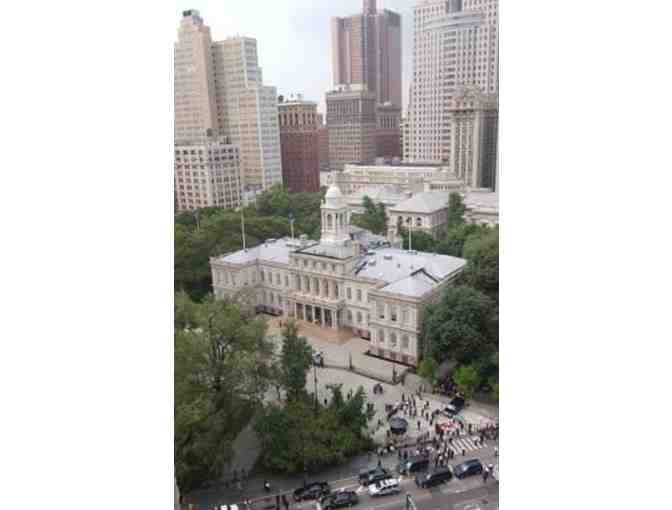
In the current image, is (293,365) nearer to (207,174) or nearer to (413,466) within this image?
(413,466)

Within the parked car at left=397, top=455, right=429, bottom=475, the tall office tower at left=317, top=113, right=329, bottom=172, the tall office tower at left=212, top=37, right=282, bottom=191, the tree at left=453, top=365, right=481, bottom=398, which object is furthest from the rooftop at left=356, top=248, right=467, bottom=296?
the tall office tower at left=212, top=37, right=282, bottom=191

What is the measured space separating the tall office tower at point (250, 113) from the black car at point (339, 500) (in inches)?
1114

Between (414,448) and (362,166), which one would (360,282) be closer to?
(414,448)

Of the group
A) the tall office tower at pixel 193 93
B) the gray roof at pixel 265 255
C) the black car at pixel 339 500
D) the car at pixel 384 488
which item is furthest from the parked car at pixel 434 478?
the tall office tower at pixel 193 93

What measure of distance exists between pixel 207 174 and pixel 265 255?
16.1 meters

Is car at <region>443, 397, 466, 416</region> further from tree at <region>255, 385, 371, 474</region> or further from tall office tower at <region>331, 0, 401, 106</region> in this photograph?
tall office tower at <region>331, 0, 401, 106</region>

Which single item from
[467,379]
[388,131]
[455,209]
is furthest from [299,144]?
[467,379]

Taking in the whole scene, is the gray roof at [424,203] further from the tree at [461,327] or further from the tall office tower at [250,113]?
the tree at [461,327]

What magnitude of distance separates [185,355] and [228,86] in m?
36.7

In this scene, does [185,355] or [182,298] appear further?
[182,298]

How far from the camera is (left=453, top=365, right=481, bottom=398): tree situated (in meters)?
24.7

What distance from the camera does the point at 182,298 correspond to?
2356cm

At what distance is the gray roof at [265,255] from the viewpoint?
34716 millimetres

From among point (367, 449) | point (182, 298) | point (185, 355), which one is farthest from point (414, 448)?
point (182, 298)
